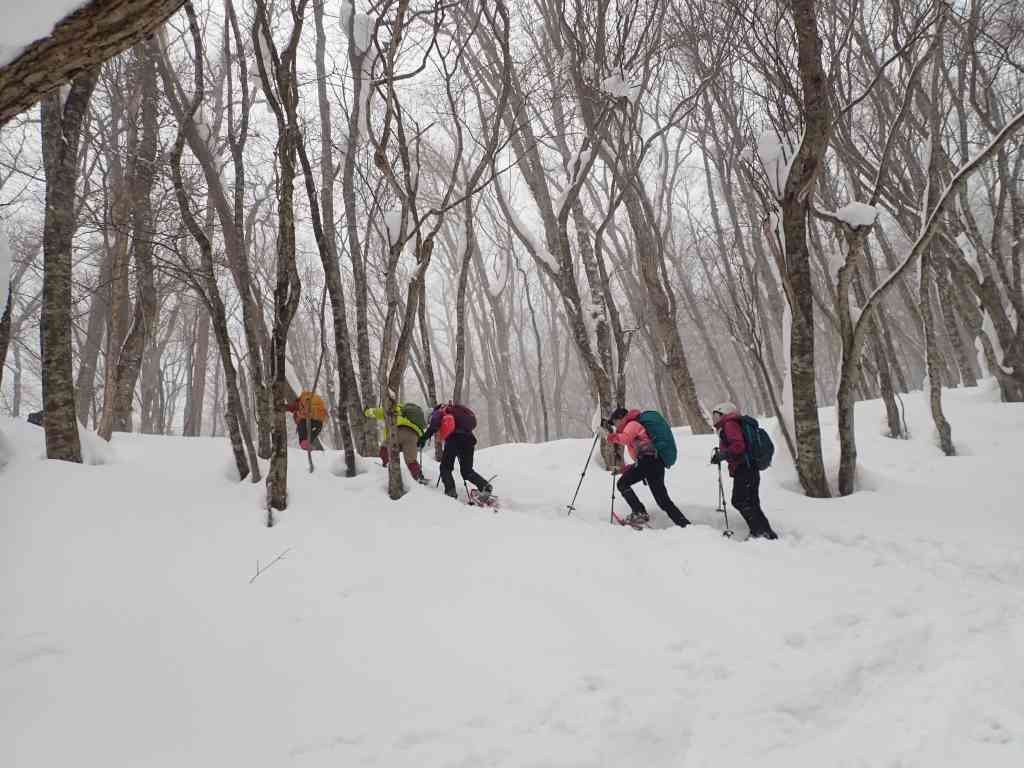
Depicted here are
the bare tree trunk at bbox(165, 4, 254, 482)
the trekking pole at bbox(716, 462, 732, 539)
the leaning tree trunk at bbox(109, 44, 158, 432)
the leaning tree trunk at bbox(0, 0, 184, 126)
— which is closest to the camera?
the leaning tree trunk at bbox(0, 0, 184, 126)

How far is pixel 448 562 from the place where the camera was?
3.84m

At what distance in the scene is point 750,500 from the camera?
5.04 metres

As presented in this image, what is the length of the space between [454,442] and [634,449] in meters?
1.95

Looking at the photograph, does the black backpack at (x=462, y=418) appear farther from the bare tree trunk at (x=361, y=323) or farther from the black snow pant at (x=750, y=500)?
the black snow pant at (x=750, y=500)

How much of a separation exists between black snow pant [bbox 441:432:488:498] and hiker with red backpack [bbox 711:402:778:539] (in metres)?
2.52

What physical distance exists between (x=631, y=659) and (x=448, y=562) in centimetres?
143

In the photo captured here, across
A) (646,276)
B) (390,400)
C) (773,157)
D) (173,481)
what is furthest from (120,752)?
(646,276)

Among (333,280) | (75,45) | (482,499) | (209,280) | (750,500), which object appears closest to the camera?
(75,45)

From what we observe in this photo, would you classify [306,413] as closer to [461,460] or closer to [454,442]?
[454,442]

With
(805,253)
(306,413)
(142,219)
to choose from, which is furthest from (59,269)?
(805,253)

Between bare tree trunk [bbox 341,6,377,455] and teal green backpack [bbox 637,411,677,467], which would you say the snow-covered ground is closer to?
teal green backpack [bbox 637,411,677,467]

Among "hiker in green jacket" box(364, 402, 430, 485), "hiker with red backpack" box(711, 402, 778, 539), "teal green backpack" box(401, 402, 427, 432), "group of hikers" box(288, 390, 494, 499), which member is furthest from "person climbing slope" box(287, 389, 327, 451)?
"hiker with red backpack" box(711, 402, 778, 539)

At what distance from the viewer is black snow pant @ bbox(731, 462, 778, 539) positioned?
4980 millimetres

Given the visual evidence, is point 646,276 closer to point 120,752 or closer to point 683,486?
point 683,486
